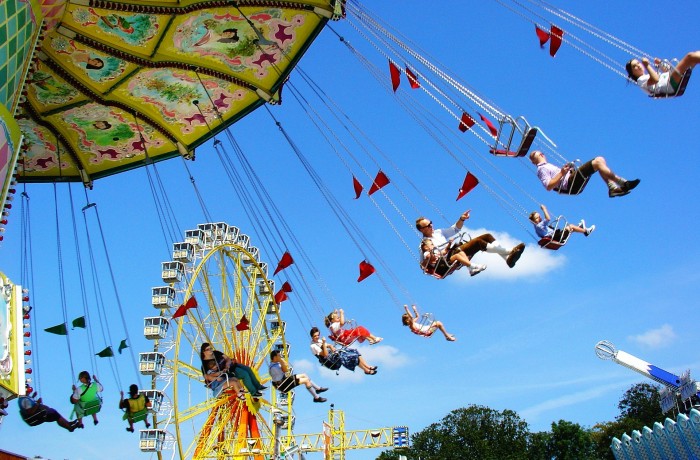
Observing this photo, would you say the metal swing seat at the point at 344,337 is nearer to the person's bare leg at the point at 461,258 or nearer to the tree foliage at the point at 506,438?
the person's bare leg at the point at 461,258

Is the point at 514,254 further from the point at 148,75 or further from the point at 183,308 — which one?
the point at 183,308

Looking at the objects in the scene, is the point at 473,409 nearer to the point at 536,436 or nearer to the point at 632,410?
the point at 536,436

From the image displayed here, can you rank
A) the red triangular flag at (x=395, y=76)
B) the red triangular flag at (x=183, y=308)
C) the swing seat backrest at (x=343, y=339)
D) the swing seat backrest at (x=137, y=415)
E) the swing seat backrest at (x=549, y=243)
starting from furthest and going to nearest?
the red triangular flag at (x=183, y=308) → the swing seat backrest at (x=137, y=415) → the swing seat backrest at (x=343, y=339) → the red triangular flag at (x=395, y=76) → the swing seat backrest at (x=549, y=243)

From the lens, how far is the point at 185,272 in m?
26.5

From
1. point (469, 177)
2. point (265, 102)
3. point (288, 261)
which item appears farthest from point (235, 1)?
point (288, 261)

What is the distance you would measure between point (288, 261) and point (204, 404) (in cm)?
779

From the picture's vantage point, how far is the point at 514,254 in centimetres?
1162

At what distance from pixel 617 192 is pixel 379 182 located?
483 centimetres

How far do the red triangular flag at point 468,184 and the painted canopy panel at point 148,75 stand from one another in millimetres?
3629

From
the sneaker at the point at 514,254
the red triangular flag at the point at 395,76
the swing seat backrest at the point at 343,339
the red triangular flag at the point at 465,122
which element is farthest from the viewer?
the swing seat backrest at the point at 343,339

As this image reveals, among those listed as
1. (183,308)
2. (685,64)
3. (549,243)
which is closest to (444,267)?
(549,243)

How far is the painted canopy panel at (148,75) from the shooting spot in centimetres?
1268

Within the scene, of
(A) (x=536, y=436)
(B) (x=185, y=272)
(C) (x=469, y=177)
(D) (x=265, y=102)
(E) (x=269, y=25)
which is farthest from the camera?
(A) (x=536, y=436)

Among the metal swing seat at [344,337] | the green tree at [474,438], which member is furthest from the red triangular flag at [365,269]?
the green tree at [474,438]
